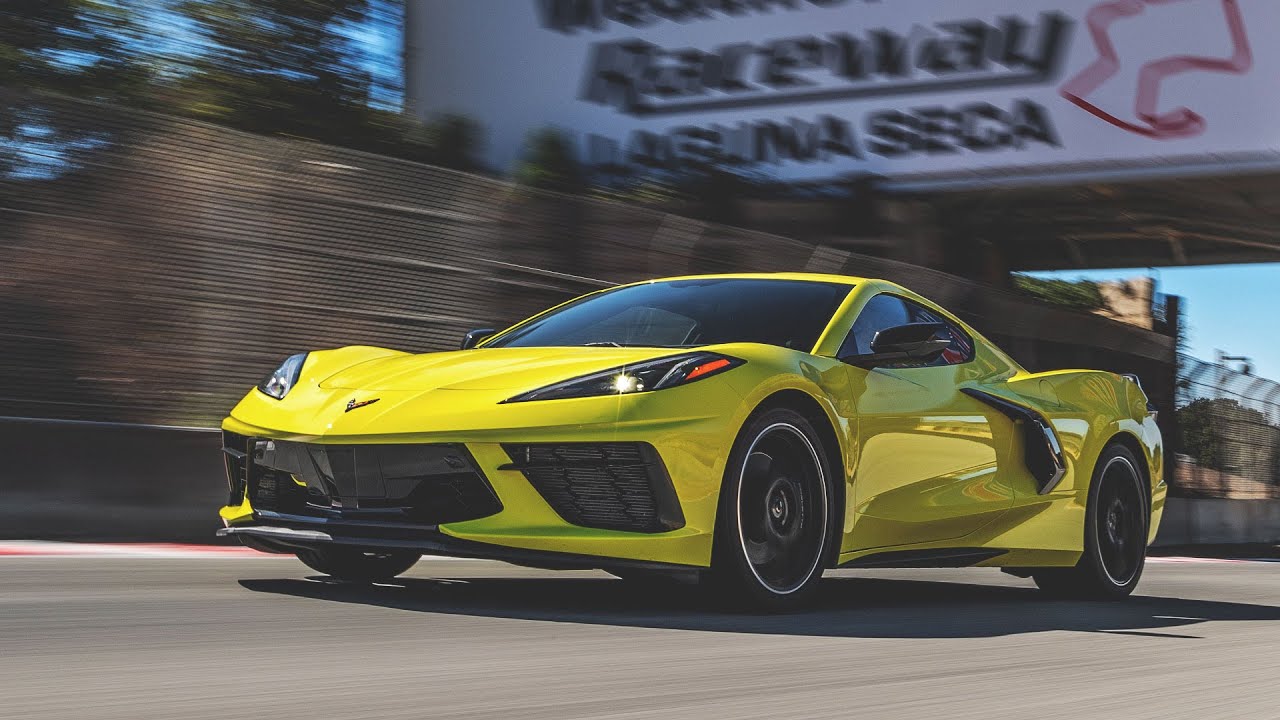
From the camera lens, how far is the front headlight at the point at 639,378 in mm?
5219

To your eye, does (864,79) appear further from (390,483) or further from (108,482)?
(390,483)

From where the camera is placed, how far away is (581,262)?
469 inches

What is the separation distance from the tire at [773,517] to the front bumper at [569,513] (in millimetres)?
98

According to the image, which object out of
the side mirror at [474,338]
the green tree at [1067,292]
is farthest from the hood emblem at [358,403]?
the green tree at [1067,292]

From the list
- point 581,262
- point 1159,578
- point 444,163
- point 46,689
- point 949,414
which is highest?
point 444,163

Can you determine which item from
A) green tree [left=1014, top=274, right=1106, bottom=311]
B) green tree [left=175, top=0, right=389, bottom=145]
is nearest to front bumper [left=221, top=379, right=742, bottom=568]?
green tree [left=175, top=0, right=389, bottom=145]

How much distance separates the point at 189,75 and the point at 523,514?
1443cm

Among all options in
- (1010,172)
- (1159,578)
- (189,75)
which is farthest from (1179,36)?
(1159,578)

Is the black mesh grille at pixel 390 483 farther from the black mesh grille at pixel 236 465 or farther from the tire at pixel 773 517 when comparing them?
the tire at pixel 773 517

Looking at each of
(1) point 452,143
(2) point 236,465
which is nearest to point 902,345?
(2) point 236,465

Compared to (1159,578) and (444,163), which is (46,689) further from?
(444,163)

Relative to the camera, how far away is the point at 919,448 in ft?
20.4

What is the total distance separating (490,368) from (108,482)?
3.60 m

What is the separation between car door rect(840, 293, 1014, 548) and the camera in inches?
234
